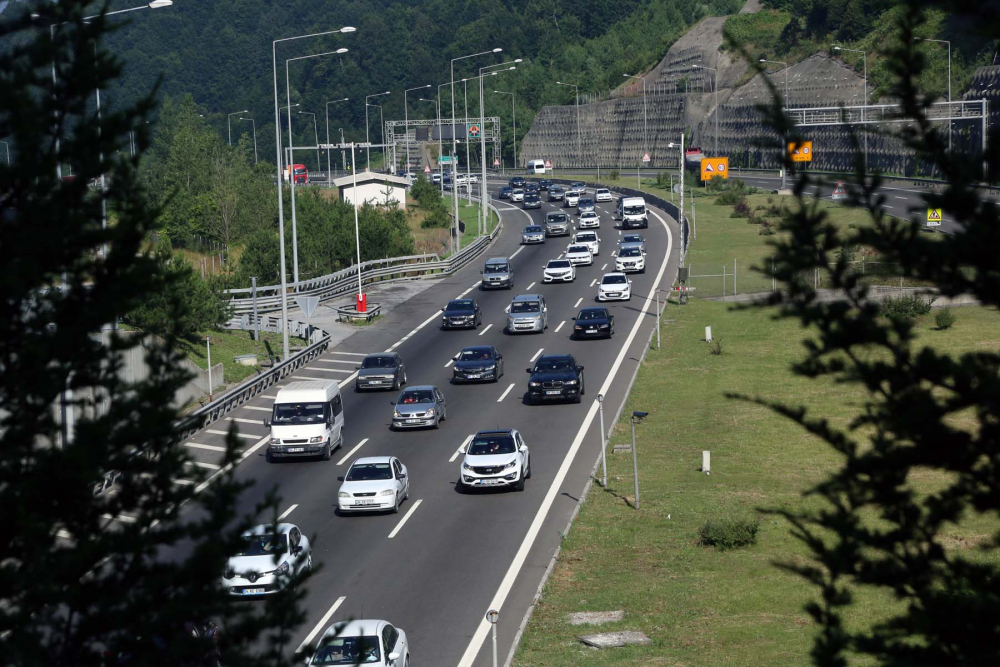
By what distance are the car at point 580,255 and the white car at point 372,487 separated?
40.3m

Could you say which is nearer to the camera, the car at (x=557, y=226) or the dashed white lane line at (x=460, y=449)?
the dashed white lane line at (x=460, y=449)

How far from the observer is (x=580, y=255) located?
233 feet

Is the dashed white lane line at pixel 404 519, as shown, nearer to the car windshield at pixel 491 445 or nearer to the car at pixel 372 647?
the car windshield at pixel 491 445

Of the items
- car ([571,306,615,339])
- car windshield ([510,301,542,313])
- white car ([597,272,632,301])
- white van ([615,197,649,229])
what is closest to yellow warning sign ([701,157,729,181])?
white van ([615,197,649,229])

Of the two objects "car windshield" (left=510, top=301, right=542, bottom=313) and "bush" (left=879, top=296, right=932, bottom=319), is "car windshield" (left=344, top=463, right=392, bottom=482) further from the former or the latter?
"bush" (left=879, top=296, right=932, bottom=319)

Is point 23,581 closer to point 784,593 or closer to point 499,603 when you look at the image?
point 499,603

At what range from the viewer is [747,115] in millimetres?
133500

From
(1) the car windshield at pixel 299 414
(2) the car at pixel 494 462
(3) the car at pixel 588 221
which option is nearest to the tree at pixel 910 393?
(2) the car at pixel 494 462

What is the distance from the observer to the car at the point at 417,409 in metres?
39.2

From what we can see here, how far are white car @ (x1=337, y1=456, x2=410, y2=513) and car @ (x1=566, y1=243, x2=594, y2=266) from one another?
40324 millimetres

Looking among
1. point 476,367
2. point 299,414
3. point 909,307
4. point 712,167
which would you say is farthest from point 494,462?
point 712,167

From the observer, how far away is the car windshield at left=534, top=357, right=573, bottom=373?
139 ft

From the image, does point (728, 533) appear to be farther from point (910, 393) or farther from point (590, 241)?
point (590, 241)

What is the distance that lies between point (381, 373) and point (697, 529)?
62.3 feet
